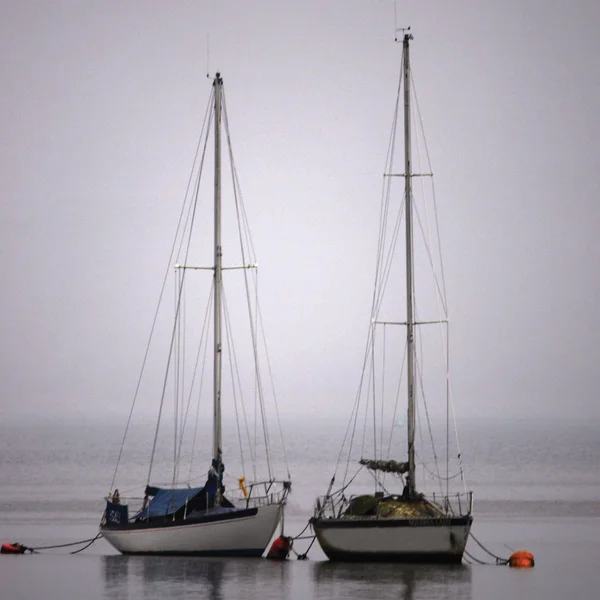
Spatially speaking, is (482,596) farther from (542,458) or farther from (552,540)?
(542,458)

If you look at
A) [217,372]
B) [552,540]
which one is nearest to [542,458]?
[552,540]

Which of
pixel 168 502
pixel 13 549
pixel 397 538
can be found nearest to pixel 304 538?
pixel 168 502

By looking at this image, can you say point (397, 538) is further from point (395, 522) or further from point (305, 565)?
point (305, 565)

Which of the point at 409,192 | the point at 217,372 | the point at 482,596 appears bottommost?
the point at 482,596

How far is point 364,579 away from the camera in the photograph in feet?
143

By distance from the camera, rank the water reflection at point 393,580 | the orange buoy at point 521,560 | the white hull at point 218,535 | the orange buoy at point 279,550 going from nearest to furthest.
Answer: the water reflection at point 393,580, the orange buoy at point 521,560, the white hull at point 218,535, the orange buoy at point 279,550

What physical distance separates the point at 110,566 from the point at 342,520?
8.54m

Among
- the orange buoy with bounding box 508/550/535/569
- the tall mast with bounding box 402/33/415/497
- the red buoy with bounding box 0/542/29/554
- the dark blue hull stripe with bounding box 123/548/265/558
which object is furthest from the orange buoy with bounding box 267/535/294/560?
the red buoy with bounding box 0/542/29/554

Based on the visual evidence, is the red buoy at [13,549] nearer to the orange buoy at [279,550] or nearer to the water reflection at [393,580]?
the orange buoy at [279,550]

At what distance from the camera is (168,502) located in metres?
48.9

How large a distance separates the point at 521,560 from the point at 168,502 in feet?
43.0

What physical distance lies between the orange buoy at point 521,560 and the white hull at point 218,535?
864cm

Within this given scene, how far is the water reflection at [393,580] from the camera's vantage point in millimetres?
41000

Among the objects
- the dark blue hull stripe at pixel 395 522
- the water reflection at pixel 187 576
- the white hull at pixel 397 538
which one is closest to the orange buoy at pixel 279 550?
the water reflection at pixel 187 576
